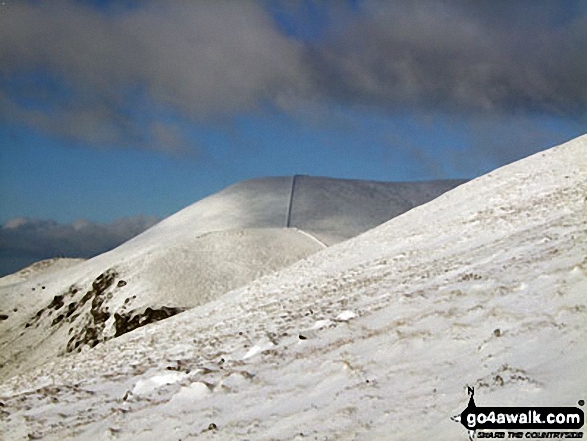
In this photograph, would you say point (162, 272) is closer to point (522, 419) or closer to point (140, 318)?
point (140, 318)

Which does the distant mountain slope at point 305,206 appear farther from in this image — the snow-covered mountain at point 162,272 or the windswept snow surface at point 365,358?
the windswept snow surface at point 365,358

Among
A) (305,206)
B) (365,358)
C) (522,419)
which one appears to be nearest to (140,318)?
(365,358)

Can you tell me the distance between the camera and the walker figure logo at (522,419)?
4.71m

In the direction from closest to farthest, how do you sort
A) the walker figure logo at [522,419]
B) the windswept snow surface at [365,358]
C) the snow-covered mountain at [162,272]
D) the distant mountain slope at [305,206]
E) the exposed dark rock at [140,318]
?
the walker figure logo at [522,419], the windswept snow surface at [365,358], the exposed dark rock at [140,318], the snow-covered mountain at [162,272], the distant mountain slope at [305,206]

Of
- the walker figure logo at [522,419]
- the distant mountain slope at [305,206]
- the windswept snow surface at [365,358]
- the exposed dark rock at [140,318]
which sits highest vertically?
the distant mountain slope at [305,206]

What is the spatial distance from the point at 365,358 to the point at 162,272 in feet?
67.4

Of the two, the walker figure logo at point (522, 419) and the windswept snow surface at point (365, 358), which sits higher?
the windswept snow surface at point (365, 358)

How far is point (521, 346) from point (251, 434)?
2852 millimetres

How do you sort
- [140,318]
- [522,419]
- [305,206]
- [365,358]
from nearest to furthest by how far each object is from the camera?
[522,419], [365,358], [140,318], [305,206]

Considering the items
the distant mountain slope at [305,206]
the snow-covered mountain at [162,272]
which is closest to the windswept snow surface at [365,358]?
the snow-covered mountain at [162,272]

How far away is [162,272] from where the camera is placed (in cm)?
2664

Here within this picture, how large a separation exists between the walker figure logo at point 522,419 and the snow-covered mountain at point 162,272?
742 inches

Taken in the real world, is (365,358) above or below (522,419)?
above

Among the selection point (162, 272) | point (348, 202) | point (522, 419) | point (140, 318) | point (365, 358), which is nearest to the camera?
point (522, 419)
